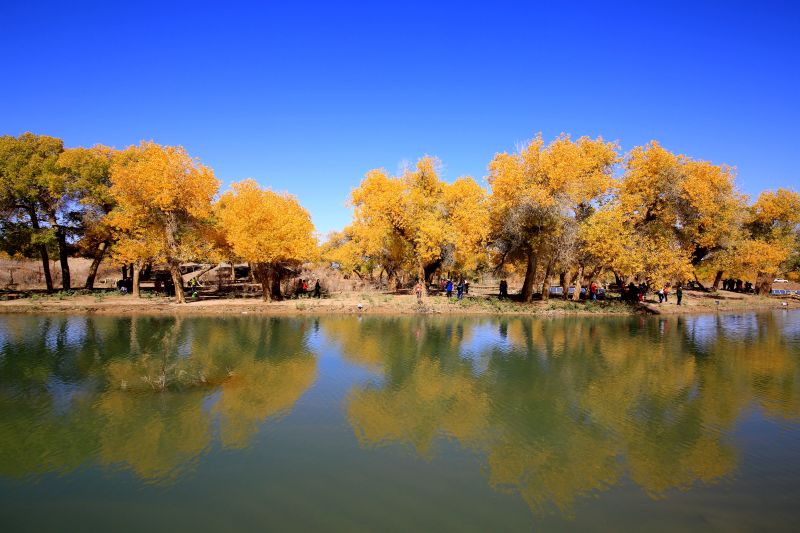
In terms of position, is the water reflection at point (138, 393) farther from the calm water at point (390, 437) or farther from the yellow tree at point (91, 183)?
the yellow tree at point (91, 183)

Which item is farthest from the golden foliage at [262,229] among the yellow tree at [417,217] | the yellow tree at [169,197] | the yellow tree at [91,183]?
the yellow tree at [91,183]

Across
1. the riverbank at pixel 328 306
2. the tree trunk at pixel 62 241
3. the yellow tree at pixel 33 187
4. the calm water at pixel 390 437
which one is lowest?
the calm water at pixel 390 437

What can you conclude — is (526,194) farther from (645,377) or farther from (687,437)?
(687,437)

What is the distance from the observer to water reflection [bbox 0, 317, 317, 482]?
10.2m

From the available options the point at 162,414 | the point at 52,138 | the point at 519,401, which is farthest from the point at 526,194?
the point at 52,138

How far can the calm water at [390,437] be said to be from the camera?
8.23 metres

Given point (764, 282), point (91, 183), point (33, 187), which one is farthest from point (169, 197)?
point (764, 282)

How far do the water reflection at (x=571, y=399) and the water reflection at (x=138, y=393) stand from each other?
9.36 feet

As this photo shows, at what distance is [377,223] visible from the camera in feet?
132

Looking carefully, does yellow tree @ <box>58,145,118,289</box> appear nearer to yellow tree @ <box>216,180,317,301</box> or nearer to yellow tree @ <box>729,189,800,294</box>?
yellow tree @ <box>216,180,317,301</box>

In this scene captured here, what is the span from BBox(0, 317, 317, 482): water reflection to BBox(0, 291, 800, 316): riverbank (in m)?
7.28

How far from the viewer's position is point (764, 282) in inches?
2060

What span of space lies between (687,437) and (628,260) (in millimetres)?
22828

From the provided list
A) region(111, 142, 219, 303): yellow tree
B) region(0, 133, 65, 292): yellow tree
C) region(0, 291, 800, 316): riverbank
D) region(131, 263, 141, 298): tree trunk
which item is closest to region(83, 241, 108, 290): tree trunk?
region(0, 133, 65, 292): yellow tree
